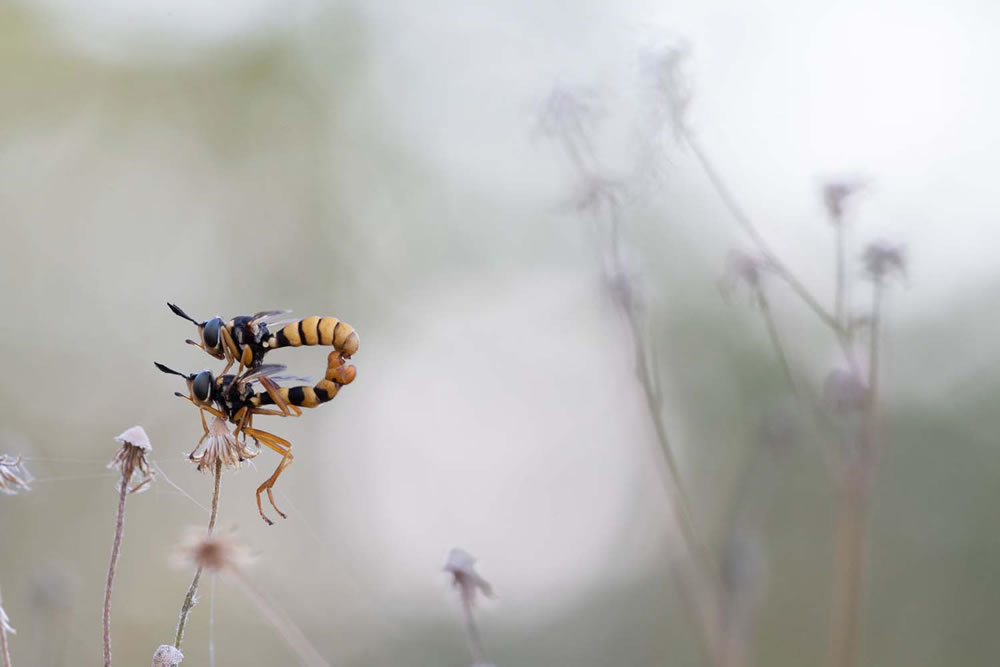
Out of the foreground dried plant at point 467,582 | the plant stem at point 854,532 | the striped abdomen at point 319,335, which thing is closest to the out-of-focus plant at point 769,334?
the plant stem at point 854,532

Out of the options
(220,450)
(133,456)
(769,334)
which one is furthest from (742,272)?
(133,456)

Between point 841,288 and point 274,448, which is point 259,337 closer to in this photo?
point 274,448

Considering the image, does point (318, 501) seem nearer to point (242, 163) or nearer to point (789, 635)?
point (789, 635)

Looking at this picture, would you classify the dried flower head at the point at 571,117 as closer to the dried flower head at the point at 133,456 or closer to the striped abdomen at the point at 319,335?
the striped abdomen at the point at 319,335

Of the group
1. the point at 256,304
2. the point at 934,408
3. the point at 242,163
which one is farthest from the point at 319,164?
the point at 934,408

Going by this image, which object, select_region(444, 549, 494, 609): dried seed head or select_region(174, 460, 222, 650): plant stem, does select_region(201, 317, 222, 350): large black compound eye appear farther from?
select_region(444, 549, 494, 609): dried seed head

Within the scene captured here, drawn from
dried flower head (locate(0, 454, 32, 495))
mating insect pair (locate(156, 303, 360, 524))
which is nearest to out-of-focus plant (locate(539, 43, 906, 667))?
mating insect pair (locate(156, 303, 360, 524))
